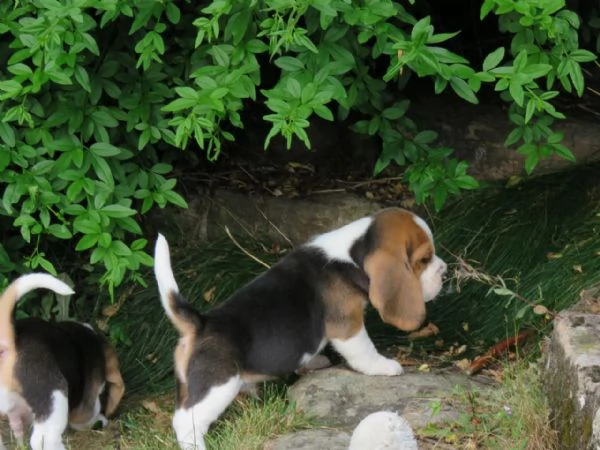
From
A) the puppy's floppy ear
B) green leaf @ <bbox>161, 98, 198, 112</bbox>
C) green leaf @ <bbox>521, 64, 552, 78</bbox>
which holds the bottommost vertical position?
the puppy's floppy ear

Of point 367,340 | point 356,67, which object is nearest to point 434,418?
point 367,340

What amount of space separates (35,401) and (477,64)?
15.3ft

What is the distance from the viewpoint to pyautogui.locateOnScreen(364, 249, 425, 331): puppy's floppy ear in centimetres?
612

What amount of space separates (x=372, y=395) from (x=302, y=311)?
0.60 m

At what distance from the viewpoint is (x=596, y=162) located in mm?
8016

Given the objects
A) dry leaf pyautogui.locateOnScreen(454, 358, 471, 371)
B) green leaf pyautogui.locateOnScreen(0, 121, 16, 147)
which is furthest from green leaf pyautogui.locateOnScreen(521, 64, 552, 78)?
green leaf pyautogui.locateOnScreen(0, 121, 16, 147)

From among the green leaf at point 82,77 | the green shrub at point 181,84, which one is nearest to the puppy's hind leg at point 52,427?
the green shrub at point 181,84

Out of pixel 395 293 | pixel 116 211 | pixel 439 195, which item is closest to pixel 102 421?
pixel 116 211

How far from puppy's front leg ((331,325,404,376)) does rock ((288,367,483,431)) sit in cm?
5

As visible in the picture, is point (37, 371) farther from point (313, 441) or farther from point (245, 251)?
point (245, 251)

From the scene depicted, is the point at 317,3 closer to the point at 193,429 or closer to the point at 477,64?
the point at 193,429

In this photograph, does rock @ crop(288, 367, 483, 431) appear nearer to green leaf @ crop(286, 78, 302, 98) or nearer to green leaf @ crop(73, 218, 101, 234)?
green leaf @ crop(73, 218, 101, 234)

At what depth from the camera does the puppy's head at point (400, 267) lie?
613 centimetres

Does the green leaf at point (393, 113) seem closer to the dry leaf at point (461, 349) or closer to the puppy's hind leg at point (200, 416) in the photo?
the dry leaf at point (461, 349)
